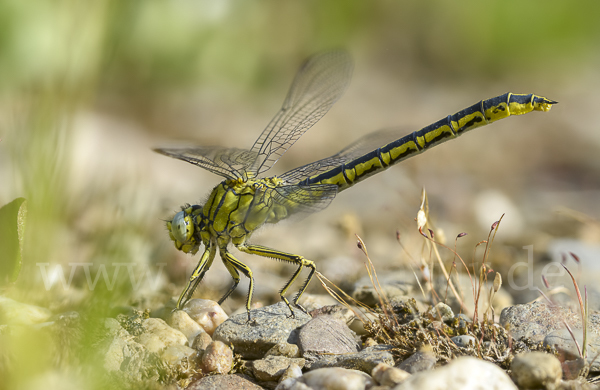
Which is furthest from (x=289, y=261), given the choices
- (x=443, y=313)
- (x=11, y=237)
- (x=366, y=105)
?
(x=366, y=105)

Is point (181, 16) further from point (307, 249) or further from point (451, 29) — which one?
point (451, 29)

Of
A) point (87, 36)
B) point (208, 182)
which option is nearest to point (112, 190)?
point (87, 36)

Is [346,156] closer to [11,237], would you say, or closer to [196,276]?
[196,276]

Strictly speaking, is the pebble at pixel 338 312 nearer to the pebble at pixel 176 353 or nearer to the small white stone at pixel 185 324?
the small white stone at pixel 185 324

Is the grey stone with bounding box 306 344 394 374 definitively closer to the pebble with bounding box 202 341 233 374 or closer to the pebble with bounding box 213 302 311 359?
the pebble with bounding box 213 302 311 359

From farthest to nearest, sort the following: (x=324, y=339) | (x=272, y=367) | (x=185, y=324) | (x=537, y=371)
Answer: (x=185, y=324) < (x=324, y=339) < (x=272, y=367) < (x=537, y=371)

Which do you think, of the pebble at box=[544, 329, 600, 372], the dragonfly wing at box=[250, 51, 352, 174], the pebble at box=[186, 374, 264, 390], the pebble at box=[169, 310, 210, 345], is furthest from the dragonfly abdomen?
the pebble at box=[186, 374, 264, 390]
